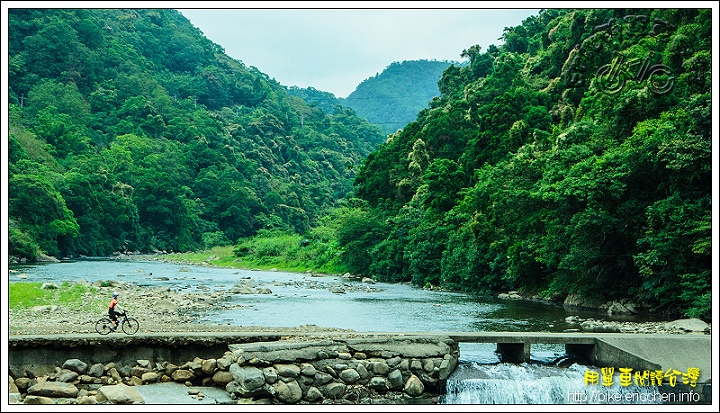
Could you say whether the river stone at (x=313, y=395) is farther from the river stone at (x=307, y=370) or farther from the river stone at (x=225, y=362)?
the river stone at (x=225, y=362)

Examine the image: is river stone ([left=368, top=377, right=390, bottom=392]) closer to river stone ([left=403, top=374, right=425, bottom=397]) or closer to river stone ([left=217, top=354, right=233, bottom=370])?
river stone ([left=403, top=374, right=425, bottom=397])

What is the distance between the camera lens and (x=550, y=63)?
176 feet

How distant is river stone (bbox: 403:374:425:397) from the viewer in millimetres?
12828

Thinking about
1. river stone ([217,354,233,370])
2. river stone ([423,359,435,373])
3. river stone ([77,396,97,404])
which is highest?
river stone ([423,359,435,373])

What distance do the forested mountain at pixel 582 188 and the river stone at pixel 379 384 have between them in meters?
13.0

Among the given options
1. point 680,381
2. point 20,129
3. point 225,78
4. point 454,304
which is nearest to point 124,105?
point 20,129

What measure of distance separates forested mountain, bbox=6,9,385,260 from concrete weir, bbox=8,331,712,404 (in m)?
47.4

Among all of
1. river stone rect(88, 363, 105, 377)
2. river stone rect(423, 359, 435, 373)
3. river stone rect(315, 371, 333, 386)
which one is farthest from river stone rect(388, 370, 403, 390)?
river stone rect(88, 363, 105, 377)

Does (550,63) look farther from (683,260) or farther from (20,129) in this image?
(20,129)

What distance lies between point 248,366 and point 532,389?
17.6 feet

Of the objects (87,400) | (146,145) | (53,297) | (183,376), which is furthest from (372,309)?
(146,145)

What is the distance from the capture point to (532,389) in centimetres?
1318

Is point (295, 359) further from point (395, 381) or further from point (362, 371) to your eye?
point (395, 381)

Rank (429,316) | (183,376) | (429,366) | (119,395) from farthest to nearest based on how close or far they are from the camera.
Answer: (429,316), (183,376), (429,366), (119,395)
